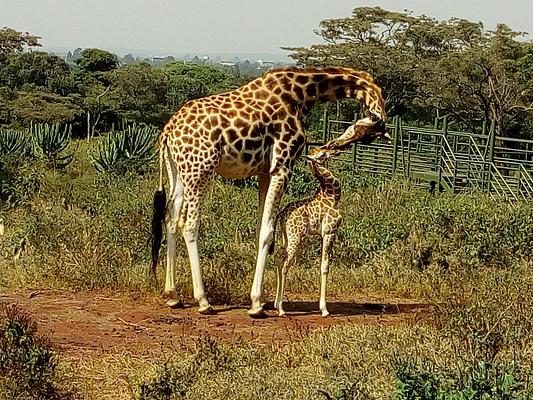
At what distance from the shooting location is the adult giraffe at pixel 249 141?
8141 mm

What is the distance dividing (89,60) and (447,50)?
1546 centimetres

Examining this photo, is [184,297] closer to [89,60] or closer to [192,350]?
[192,350]

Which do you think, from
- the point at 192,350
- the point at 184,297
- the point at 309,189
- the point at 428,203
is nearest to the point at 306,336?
the point at 192,350

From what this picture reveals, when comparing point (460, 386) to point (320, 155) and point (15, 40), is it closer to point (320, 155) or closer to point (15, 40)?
point (320, 155)

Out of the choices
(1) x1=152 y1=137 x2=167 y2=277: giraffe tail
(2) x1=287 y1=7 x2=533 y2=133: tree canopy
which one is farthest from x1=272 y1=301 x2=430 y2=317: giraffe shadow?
(2) x1=287 y1=7 x2=533 y2=133: tree canopy

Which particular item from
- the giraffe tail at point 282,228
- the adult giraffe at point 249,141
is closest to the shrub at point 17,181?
the adult giraffe at point 249,141

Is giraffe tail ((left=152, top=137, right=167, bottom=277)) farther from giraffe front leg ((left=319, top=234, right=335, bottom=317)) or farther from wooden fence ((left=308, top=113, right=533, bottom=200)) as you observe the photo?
wooden fence ((left=308, top=113, right=533, bottom=200))

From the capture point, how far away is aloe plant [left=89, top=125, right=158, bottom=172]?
16531 mm

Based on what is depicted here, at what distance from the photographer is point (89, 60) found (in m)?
42.6

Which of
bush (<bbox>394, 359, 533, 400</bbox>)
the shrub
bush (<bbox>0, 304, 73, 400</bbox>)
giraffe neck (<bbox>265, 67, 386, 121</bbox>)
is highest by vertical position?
giraffe neck (<bbox>265, 67, 386, 121</bbox>)

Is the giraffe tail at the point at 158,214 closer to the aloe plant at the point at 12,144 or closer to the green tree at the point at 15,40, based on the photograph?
the aloe plant at the point at 12,144

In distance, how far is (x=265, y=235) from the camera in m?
8.14

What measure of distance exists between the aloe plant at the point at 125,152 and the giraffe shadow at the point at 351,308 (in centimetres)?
804

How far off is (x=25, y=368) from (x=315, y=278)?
413 cm
